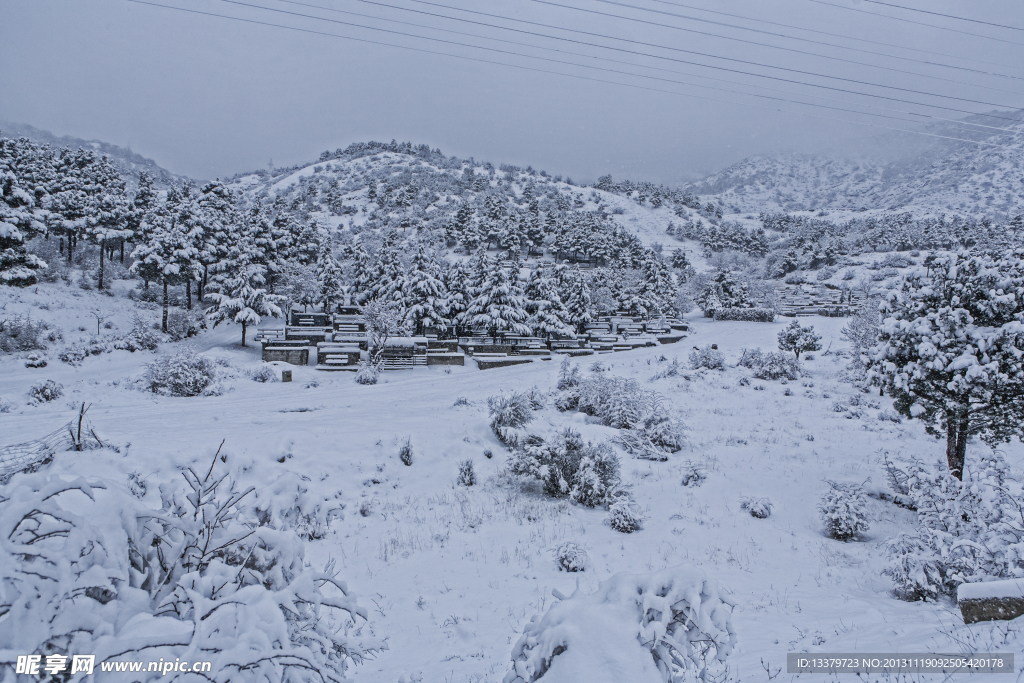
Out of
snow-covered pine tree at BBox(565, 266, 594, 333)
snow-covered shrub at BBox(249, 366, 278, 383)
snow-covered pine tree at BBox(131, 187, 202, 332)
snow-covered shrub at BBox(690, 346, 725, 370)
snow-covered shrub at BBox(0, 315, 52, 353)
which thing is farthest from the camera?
snow-covered pine tree at BBox(565, 266, 594, 333)

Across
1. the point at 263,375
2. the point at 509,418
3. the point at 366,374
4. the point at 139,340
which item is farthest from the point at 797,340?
the point at 139,340

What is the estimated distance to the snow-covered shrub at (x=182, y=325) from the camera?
89.1 ft

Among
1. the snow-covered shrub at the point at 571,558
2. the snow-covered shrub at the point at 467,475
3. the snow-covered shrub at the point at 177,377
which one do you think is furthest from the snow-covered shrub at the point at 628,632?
the snow-covered shrub at the point at 177,377

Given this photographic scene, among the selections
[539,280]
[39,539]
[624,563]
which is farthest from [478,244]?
[39,539]

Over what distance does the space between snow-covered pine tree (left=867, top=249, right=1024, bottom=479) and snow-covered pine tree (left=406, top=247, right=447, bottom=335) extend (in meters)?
22.4

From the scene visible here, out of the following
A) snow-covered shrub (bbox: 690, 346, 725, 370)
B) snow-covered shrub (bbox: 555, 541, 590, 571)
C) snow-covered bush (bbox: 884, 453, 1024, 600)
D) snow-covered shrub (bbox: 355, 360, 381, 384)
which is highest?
snow-covered shrub (bbox: 690, 346, 725, 370)

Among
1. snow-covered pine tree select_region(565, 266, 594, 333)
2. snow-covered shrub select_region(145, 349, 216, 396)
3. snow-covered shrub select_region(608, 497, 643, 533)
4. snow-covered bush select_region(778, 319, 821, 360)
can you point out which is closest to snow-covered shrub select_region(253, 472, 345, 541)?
snow-covered shrub select_region(608, 497, 643, 533)

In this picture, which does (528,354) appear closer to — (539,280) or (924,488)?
(539,280)

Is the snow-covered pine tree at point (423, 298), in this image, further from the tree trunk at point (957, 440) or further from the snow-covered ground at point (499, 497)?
the tree trunk at point (957, 440)

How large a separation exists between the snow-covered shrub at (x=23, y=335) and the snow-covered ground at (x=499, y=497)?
179 centimetres

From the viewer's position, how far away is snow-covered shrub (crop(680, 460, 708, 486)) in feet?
35.1

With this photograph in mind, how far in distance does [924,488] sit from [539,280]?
80.4 ft

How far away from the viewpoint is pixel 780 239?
8312 centimetres

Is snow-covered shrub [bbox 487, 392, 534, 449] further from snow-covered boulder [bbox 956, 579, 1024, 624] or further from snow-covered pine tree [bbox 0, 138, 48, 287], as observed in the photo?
snow-covered pine tree [bbox 0, 138, 48, 287]
